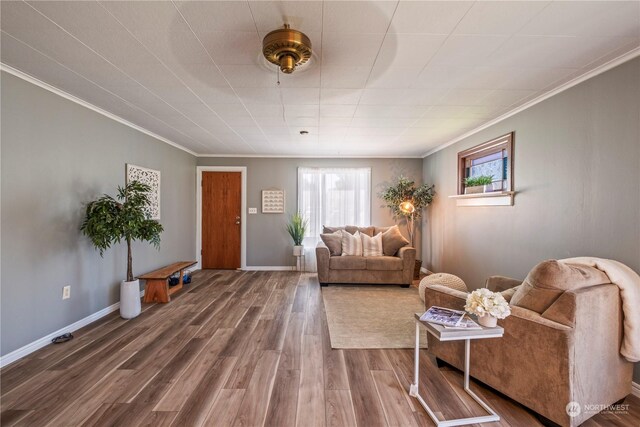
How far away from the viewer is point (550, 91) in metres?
2.46

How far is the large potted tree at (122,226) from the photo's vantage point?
8.63 ft

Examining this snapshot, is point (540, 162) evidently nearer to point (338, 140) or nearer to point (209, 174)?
point (338, 140)

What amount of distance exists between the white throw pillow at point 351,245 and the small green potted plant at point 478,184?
1.79 m

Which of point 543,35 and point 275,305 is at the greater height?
point 543,35

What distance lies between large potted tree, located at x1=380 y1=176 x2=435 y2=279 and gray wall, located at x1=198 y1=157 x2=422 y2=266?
222 mm

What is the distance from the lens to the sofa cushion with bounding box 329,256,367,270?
429 cm

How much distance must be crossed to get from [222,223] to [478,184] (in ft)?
14.8

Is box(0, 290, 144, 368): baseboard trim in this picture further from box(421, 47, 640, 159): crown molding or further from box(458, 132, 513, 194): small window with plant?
box(421, 47, 640, 159): crown molding

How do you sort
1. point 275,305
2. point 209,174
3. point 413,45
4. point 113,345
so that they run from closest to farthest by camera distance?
point 413,45 → point 113,345 → point 275,305 → point 209,174

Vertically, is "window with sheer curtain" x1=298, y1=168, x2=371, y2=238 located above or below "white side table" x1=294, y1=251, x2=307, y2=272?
above

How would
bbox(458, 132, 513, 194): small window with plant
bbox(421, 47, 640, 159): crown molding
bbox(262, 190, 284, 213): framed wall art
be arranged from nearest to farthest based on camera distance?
bbox(421, 47, 640, 159): crown molding, bbox(458, 132, 513, 194): small window with plant, bbox(262, 190, 284, 213): framed wall art

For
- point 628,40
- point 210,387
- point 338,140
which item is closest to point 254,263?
point 338,140

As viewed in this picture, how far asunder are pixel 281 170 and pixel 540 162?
4136 millimetres

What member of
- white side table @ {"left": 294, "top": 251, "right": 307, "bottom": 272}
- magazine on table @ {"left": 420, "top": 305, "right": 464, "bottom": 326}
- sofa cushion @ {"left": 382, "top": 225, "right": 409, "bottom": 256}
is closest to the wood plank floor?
magazine on table @ {"left": 420, "top": 305, "right": 464, "bottom": 326}
